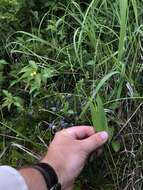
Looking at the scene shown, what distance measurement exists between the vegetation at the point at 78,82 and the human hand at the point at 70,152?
9 centimetres

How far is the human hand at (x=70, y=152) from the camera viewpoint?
201cm

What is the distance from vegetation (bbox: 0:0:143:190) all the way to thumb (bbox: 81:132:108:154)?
0.06 metres

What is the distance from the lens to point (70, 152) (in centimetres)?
204

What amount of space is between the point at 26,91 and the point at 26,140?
0.34 metres

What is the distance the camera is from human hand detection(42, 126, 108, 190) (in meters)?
2.01

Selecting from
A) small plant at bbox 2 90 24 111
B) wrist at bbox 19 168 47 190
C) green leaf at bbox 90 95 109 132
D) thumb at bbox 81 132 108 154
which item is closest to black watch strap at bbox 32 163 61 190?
wrist at bbox 19 168 47 190

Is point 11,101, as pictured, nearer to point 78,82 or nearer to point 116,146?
point 78,82

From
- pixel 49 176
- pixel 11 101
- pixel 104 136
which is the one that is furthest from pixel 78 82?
pixel 49 176

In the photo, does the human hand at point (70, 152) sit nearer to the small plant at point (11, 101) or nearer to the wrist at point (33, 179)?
the wrist at point (33, 179)

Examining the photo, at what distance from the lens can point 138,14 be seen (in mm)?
2584

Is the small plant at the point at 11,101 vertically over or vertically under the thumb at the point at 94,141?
under

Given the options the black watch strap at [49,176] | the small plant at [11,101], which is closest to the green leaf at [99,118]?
the black watch strap at [49,176]

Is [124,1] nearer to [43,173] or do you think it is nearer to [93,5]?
[93,5]

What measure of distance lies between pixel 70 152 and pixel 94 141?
99 mm
